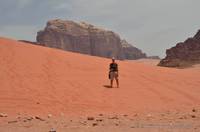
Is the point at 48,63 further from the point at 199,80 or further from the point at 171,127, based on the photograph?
the point at 171,127

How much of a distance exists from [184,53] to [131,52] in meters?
59.5

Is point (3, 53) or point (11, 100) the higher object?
point (3, 53)

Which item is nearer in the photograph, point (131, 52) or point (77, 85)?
point (77, 85)

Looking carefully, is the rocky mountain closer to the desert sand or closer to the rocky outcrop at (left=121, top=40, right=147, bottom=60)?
the rocky outcrop at (left=121, top=40, right=147, bottom=60)

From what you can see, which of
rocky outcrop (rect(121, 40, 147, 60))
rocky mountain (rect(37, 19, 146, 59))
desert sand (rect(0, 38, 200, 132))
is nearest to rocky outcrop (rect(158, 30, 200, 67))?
rocky mountain (rect(37, 19, 146, 59))

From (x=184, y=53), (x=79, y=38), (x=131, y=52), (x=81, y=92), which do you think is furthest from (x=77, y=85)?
(x=131, y=52)

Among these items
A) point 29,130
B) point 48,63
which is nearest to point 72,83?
point 48,63

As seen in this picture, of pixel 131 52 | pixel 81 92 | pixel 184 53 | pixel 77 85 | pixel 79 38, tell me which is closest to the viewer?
pixel 81 92

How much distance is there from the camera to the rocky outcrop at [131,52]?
146 m

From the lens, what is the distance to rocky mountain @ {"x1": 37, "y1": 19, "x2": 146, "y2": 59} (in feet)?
428

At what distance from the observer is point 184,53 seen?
291ft

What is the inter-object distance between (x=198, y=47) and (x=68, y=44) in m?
53.6

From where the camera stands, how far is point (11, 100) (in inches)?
634

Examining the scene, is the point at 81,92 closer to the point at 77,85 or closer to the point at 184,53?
the point at 77,85
